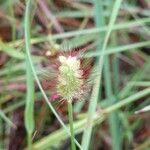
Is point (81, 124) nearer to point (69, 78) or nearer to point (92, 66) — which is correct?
point (92, 66)

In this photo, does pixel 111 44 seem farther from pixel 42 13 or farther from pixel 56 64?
pixel 56 64

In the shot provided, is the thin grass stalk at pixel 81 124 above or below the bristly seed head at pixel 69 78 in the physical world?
below

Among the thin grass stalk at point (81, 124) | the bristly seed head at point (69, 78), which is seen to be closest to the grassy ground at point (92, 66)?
the thin grass stalk at point (81, 124)

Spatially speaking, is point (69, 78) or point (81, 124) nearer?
point (69, 78)

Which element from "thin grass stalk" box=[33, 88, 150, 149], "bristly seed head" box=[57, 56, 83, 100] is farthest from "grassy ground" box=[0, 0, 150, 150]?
"bristly seed head" box=[57, 56, 83, 100]

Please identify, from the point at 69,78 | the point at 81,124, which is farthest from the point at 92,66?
the point at 69,78

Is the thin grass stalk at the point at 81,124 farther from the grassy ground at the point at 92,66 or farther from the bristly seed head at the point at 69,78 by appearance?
the bristly seed head at the point at 69,78
